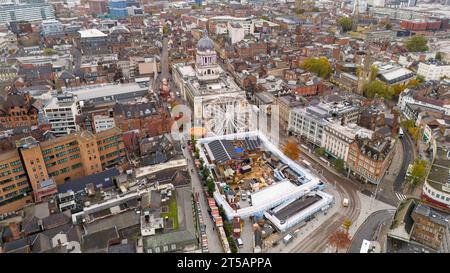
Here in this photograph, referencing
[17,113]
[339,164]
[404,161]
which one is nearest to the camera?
[339,164]

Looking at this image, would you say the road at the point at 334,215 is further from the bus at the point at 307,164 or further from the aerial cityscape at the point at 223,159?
the bus at the point at 307,164

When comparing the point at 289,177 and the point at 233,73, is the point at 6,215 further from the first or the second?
the point at 233,73

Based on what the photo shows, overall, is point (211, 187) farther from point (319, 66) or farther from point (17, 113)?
point (319, 66)

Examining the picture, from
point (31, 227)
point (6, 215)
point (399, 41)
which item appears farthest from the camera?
point (399, 41)

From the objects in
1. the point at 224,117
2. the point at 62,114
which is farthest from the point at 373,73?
the point at 62,114

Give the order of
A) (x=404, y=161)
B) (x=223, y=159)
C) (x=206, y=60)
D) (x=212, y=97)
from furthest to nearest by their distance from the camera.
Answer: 1. (x=206, y=60)
2. (x=212, y=97)
3. (x=404, y=161)
4. (x=223, y=159)

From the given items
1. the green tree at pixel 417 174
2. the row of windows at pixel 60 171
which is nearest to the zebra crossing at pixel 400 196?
the green tree at pixel 417 174

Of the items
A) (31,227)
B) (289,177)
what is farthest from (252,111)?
(31,227)
